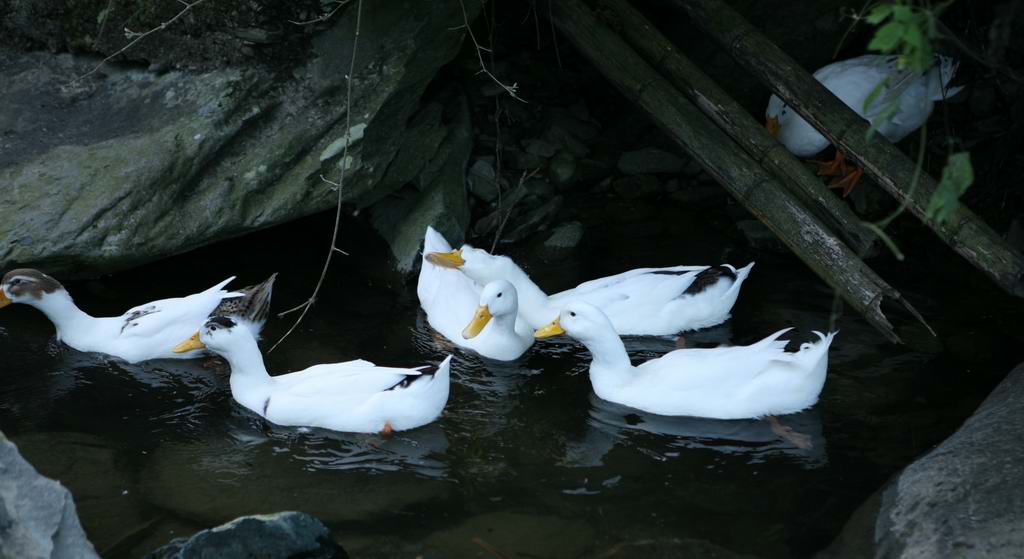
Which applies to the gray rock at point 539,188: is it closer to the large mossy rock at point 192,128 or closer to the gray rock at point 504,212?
the gray rock at point 504,212

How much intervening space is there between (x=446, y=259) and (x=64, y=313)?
7.21 ft

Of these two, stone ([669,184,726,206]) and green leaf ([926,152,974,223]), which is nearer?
green leaf ([926,152,974,223])

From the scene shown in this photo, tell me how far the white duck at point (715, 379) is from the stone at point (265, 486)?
1.16 m

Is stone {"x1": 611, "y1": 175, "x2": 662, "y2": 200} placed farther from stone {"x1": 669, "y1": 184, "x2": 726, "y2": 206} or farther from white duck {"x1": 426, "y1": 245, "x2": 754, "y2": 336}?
white duck {"x1": 426, "y1": 245, "x2": 754, "y2": 336}

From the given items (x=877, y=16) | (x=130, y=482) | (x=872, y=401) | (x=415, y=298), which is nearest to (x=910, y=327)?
(x=872, y=401)

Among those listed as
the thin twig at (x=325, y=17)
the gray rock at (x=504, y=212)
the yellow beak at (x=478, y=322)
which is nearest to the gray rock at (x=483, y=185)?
the gray rock at (x=504, y=212)

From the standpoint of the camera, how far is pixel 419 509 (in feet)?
15.7

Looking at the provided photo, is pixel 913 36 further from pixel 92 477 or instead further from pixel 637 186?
pixel 637 186

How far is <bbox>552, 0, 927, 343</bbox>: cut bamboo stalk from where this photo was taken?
6.01m

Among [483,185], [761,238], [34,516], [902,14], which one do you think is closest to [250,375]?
[34,516]

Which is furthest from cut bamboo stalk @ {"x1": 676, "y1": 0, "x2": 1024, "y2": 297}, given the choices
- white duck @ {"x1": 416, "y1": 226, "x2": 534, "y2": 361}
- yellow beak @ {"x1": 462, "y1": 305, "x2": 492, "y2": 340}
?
yellow beak @ {"x1": 462, "y1": 305, "x2": 492, "y2": 340}

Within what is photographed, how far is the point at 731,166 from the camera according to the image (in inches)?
260

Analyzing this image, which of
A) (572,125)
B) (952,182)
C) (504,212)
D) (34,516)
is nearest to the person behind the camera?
(952,182)

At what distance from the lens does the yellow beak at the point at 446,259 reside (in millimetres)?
6668
